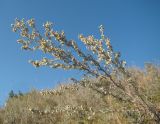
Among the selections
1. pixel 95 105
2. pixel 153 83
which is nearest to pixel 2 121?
pixel 95 105

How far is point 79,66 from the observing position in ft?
18.5

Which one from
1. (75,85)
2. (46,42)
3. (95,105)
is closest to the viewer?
(46,42)

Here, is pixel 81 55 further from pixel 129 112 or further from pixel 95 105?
pixel 95 105

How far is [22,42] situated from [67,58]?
2.39 ft

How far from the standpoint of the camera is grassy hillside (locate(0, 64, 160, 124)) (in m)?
5.79

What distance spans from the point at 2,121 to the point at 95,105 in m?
2.90

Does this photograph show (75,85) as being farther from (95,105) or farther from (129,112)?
(95,105)

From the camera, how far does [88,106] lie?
10055mm

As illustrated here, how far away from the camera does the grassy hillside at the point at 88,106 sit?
228 inches

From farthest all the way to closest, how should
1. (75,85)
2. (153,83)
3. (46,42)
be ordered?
(153,83), (75,85), (46,42)

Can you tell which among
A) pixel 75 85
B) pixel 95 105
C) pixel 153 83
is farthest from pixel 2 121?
pixel 75 85

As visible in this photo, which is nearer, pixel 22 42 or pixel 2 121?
pixel 22 42

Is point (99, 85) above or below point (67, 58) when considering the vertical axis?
below

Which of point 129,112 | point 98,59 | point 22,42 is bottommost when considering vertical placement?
point 129,112
